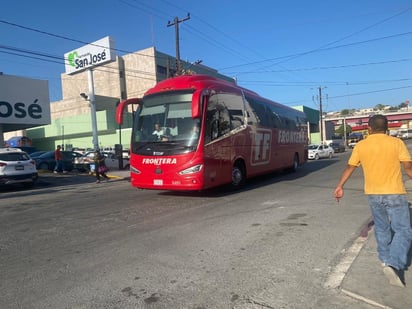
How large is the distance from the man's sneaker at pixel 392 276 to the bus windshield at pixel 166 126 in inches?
244

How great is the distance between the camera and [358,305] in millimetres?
3316

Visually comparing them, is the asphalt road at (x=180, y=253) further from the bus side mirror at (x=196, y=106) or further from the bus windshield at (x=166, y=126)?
the bus side mirror at (x=196, y=106)

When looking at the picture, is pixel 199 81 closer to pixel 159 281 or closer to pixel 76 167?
pixel 159 281

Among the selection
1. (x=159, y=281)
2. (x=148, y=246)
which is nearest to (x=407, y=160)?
(x=159, y=281)

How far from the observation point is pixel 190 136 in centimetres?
953

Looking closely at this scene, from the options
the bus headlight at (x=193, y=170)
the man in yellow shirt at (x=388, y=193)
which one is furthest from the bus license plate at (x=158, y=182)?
the man in yellow shirt at (x=388, y=193)

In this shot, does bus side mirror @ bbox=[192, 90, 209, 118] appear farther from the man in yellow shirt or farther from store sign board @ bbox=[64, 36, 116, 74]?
store sign board @ bbox=[64, 36, 116, 74]

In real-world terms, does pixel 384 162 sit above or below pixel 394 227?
above

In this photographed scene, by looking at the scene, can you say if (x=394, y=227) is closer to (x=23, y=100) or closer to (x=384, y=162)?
(x=384, y=162)

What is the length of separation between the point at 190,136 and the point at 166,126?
82 cm

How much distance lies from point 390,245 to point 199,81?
754cm

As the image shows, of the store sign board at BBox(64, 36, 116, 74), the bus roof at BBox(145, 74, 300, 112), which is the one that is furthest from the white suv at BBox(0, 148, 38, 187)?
the store sign board at BBox(64, 36, 116, 74)

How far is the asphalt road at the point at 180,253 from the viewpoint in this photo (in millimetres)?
3646

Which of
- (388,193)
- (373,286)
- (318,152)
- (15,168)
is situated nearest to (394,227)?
(388,193)
